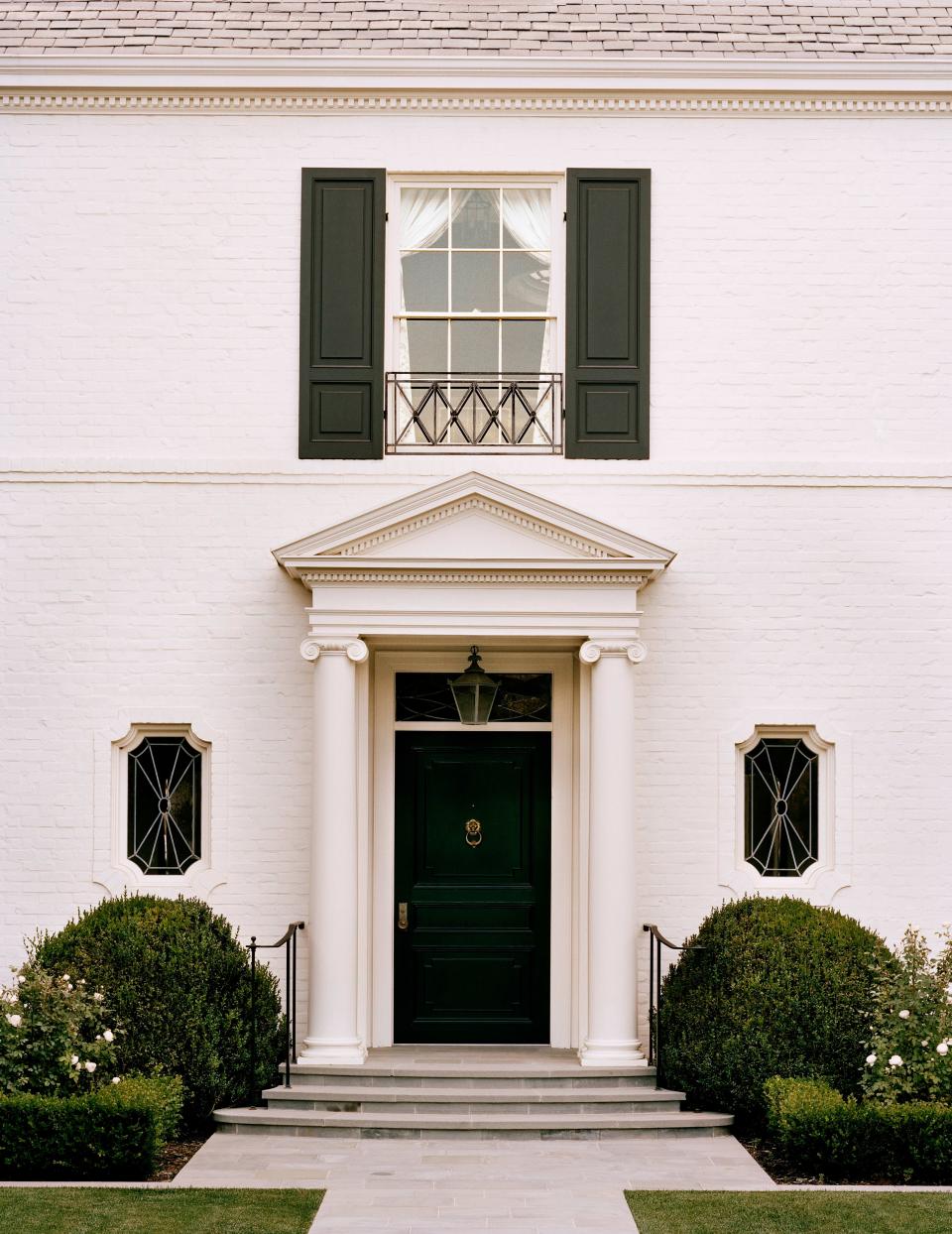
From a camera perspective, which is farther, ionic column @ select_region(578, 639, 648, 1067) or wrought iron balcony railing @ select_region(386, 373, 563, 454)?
wrought iron balcony railing @ select_region(386, 373, 563, 454)

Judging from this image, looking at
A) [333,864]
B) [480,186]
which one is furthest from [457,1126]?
[480,186]

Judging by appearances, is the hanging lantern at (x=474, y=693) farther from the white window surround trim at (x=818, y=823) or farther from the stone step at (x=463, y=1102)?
the stone step at (x=463, y=1102)

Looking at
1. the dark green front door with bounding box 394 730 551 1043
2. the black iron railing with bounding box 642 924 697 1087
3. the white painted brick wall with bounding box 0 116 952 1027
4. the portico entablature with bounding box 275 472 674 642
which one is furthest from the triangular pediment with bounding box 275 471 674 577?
the black iron railing with bounding box 642 924 697 1087

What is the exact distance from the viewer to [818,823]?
1171 cm

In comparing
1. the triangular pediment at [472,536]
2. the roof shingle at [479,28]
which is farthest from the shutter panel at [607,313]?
the roof shingle at [479,28]

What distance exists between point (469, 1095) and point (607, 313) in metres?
5.86

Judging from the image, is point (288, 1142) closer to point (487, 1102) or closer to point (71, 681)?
point (487, 1102)

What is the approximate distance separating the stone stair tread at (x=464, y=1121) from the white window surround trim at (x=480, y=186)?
18.2 feet

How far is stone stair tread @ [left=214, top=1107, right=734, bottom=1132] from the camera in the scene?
1018 centimetres

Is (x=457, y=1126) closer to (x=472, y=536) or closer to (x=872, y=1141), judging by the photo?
(x=872, y=1141)

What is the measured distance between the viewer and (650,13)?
483 inches

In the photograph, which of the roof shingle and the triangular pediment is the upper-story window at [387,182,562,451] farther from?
the roof shingle

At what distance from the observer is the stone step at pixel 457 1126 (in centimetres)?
1018

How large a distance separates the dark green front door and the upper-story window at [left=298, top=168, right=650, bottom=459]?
2.45 metres
